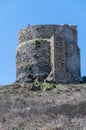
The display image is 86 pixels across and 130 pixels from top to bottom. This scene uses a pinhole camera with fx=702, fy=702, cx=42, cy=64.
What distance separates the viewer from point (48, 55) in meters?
48.6

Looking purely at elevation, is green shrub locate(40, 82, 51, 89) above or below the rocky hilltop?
below

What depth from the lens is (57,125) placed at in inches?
852

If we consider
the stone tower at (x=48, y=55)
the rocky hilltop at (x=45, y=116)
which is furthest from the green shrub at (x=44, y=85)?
the rocky hilltop at (x=45, y=116)

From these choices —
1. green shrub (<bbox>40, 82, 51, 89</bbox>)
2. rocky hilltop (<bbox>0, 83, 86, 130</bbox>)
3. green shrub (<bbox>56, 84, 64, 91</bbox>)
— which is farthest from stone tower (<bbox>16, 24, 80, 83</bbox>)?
rocky hilltop (<bbox>0, 83, 86, 130</bbox>)

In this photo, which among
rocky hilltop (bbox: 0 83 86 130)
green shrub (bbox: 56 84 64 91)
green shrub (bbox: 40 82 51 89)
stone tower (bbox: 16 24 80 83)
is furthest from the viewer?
stone tower (bbox: 16 24 80 83)

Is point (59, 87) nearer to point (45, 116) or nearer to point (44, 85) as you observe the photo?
point (44, 85)

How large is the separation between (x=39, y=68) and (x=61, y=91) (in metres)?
6.62

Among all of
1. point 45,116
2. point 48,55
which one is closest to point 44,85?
point 48,55

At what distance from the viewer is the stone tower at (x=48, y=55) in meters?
48.0

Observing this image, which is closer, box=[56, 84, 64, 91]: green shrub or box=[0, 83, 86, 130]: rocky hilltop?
box=[0, 83, 86, 130]: rocky hilltop

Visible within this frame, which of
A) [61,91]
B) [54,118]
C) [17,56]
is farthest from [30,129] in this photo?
[17,56]

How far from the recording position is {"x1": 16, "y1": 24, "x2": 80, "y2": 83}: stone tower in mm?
48000

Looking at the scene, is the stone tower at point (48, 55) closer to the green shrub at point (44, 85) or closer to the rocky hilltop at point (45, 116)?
the green shrub at point (44, 85)

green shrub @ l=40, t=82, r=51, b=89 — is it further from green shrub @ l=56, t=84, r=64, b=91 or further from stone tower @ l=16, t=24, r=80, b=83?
stone tower @ l=16, t=24, r=80, b=83
